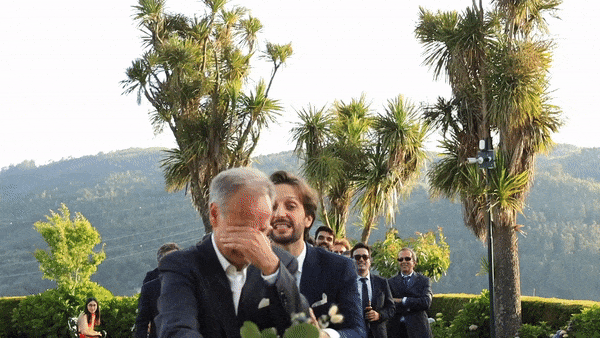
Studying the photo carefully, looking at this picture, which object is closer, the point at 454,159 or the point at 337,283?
the point at 337,283

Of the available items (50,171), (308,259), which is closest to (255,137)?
(308,259)

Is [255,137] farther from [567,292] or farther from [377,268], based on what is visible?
[567,292]

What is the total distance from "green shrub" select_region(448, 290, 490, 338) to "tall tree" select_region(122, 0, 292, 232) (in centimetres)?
832

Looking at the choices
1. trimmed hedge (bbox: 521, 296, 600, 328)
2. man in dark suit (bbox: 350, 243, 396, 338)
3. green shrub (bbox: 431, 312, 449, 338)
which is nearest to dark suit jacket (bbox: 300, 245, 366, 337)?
man in dark suit (bbox: 350, 243, 396, 338)

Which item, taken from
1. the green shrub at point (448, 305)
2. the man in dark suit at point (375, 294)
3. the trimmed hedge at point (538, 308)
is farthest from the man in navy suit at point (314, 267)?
the green shrub at point (448, 305)

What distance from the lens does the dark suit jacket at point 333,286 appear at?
8.98ft

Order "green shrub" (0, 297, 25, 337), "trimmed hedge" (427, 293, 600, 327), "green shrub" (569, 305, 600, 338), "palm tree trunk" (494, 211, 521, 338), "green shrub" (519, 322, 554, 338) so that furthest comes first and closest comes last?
1. "green shrub" (0, 297, 25, 337)
2. "palm tree trunk" (494, 211, 521, 338)
3. "green shrub" (519, 322, 554, 338)
4. "trimmed hedge" (427, 293, 600, 327)
5. "green shrub" (569, 305, 600, 338)

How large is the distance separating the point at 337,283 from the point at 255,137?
22.3 metres

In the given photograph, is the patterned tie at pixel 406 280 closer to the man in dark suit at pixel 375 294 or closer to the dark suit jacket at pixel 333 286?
the man in dark suit at pixel 375 294

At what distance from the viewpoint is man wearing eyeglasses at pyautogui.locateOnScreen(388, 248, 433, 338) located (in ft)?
30.0

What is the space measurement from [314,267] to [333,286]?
92 millimetres

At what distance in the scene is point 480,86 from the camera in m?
20.0

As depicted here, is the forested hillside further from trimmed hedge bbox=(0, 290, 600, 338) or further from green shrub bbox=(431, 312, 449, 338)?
green shrub bbox=(431, 312, 449, 338)

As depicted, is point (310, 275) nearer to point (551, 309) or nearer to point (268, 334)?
point (268, 334)
